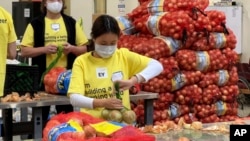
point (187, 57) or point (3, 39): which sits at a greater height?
point (3, 39)

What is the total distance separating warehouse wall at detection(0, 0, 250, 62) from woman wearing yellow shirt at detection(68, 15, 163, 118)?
7.08m

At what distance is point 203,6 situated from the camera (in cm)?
A: 504

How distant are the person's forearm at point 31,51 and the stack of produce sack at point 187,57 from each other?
1052mm

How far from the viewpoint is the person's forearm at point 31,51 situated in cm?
409

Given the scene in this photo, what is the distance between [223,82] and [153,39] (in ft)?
2.83

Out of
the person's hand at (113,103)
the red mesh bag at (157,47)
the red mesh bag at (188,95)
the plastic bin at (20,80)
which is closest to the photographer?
the person's hand at (113,103)

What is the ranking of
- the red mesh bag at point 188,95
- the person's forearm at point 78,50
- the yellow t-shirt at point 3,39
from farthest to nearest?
1. the red mesh bag at point 188,95
2. the person's forearm at point 78,50
3. the yellow t-shirt at point 3,39

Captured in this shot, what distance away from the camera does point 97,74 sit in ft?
9.02

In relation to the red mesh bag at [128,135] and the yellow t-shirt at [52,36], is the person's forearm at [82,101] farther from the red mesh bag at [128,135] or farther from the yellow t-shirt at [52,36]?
the yellow t-shirt at [52,36]

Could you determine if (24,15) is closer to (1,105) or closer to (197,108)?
(197,108)

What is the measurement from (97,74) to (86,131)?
2.35 ft

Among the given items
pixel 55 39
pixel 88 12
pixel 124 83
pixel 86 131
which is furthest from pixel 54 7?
pixel 88 12

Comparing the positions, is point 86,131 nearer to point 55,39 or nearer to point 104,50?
point 104,50

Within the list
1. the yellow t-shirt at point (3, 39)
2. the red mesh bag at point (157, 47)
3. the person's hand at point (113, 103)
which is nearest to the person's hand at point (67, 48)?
the yellow t-shirt at point (3, 39)
